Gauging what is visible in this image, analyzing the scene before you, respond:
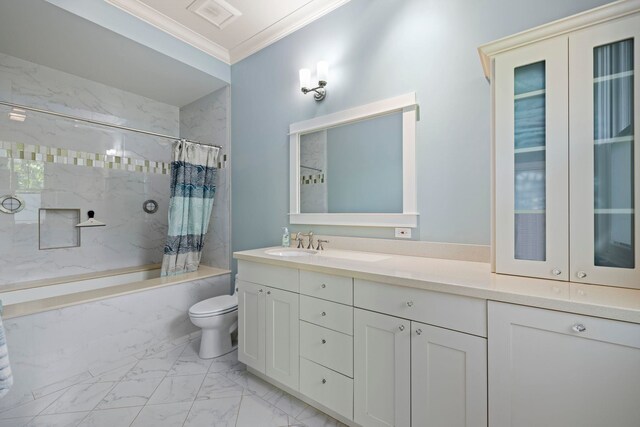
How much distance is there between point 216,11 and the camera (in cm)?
223

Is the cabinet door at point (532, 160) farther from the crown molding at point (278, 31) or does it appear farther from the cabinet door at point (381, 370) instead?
the crown molding at point (278, 31)

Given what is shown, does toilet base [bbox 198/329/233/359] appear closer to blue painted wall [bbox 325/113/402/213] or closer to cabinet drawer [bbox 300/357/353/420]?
cabinet drawer [bbox 300/357/353/420]

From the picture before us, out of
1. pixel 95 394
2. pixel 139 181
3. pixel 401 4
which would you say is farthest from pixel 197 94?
pixel 95 394

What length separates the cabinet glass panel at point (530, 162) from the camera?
116 centimetres

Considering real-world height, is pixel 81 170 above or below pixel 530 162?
above

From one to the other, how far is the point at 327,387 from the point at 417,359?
22.3 inches

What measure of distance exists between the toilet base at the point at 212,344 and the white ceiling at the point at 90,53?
234 centimetres

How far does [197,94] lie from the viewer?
3.19 m

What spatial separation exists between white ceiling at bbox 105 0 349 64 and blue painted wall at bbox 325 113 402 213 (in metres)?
0.98

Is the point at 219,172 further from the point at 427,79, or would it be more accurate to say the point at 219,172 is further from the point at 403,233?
the point at 427,79

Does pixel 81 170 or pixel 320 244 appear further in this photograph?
pixel 81 170

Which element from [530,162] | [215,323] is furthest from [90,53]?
[530,162]

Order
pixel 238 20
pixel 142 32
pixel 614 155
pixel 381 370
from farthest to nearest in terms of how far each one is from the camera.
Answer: pixel 238 20, pixel 142 32, pixel 381 370, pixel 614 155

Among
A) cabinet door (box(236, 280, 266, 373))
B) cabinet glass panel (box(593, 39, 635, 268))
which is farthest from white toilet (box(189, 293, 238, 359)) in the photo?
cabinet glass panel (box(593, 39, 635, 268))
